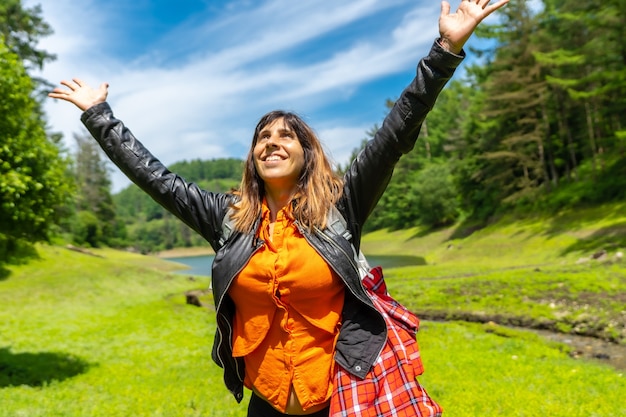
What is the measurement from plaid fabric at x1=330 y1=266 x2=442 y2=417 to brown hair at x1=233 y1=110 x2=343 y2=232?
0.63m

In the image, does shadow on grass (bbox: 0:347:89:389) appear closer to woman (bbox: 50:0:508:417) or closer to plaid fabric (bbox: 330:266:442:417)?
woman (bbox: 50:0:508:417)

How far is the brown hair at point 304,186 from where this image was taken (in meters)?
2.53

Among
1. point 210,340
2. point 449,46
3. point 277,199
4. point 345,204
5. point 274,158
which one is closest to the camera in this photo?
point 449,46

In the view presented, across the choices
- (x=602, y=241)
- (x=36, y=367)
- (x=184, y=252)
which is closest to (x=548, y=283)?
(x=602, y=241)

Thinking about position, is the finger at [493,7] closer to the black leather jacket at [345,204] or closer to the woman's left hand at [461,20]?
the woman's left hand at [461,20]

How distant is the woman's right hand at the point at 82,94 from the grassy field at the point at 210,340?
18.1 ft

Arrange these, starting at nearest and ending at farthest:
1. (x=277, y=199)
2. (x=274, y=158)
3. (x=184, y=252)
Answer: (x=274, y=158)
(x=277, y=199)
(x=184, y=252)

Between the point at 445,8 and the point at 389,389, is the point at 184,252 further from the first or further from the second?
the point at 445,8

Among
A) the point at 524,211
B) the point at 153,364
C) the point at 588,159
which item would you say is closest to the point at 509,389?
the point at 153,364

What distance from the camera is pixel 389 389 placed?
232cm

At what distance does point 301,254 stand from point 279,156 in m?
0.61

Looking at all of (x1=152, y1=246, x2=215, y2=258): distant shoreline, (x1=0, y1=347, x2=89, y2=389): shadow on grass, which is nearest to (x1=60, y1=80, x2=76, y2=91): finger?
(x1=0, y1=347, x2=89, y2=389): shadow on grass

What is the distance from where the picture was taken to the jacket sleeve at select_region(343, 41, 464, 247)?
2.28 m

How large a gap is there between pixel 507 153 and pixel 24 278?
37.1 meters
